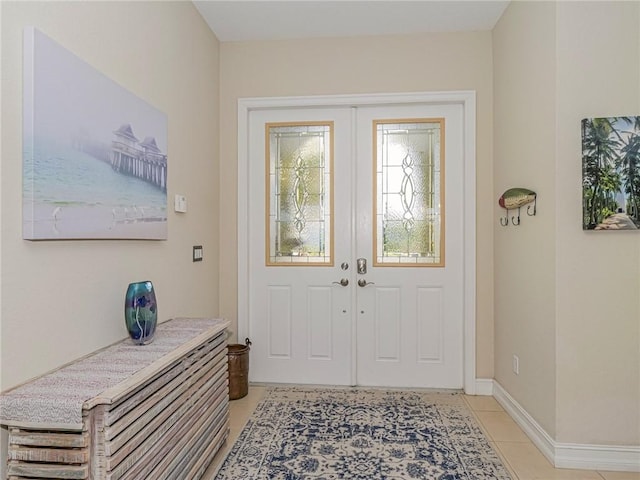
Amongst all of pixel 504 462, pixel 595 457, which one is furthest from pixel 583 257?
pixel 504 462

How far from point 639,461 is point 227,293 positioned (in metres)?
2.84

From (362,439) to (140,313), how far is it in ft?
4.99

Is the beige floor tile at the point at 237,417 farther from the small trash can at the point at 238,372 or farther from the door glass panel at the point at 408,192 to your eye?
the door glass panel at the point at 408,192

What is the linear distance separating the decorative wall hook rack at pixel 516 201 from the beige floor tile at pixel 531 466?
136 cm

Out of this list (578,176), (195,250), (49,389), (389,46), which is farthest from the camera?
(389,46)

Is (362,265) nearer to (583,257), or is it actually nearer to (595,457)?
(583,257)

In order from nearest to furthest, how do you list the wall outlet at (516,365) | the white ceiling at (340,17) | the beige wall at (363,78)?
the wall outlet at (516,365), the white ceiling at (340,17), the beige wall at (363,78)

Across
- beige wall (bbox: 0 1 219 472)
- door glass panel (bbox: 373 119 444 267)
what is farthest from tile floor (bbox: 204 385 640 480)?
door glass panel (bbox: 373 119 444 267)

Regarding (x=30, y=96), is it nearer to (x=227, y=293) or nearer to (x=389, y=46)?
(x=227, y=293)

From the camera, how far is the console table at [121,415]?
48.0 inches

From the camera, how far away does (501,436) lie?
2.54 m

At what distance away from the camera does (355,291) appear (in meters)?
3.35

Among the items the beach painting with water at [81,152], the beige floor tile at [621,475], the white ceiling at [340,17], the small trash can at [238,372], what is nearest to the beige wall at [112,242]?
the beach painting with water at [81,152]

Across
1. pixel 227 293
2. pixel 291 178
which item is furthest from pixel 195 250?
pixel 291 178
